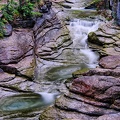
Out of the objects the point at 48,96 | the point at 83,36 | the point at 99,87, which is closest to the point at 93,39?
the point at 83,36

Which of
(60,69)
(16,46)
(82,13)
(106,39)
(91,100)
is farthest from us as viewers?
(82,13)

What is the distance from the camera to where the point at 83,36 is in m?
20.1

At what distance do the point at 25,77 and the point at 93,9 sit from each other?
1368 centimetres

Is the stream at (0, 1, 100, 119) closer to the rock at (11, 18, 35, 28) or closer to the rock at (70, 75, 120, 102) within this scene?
the rock at (70, 75, 120, 102)

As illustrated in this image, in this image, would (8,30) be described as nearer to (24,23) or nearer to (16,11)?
(24,23)

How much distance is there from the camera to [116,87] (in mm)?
10414

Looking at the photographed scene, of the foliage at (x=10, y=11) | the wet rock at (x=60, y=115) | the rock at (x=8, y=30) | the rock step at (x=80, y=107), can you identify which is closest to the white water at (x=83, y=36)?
the rock at (x=8, y=30)

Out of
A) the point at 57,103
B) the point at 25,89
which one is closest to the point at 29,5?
the point at 25,89

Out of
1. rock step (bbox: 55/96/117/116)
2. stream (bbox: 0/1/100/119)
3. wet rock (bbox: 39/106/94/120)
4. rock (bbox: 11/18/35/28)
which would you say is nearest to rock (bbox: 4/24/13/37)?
rock (bbox: 11/18/35/28)

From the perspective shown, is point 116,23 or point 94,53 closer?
point 94,53

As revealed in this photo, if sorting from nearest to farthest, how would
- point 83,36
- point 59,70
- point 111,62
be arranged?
point 111,62
point 59,70
point 83,36

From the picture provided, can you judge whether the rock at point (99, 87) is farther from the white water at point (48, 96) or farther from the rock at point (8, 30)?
the rock at point (8, 30)

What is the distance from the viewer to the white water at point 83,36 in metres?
17.1

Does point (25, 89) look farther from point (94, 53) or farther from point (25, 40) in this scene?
point (94, 53)
